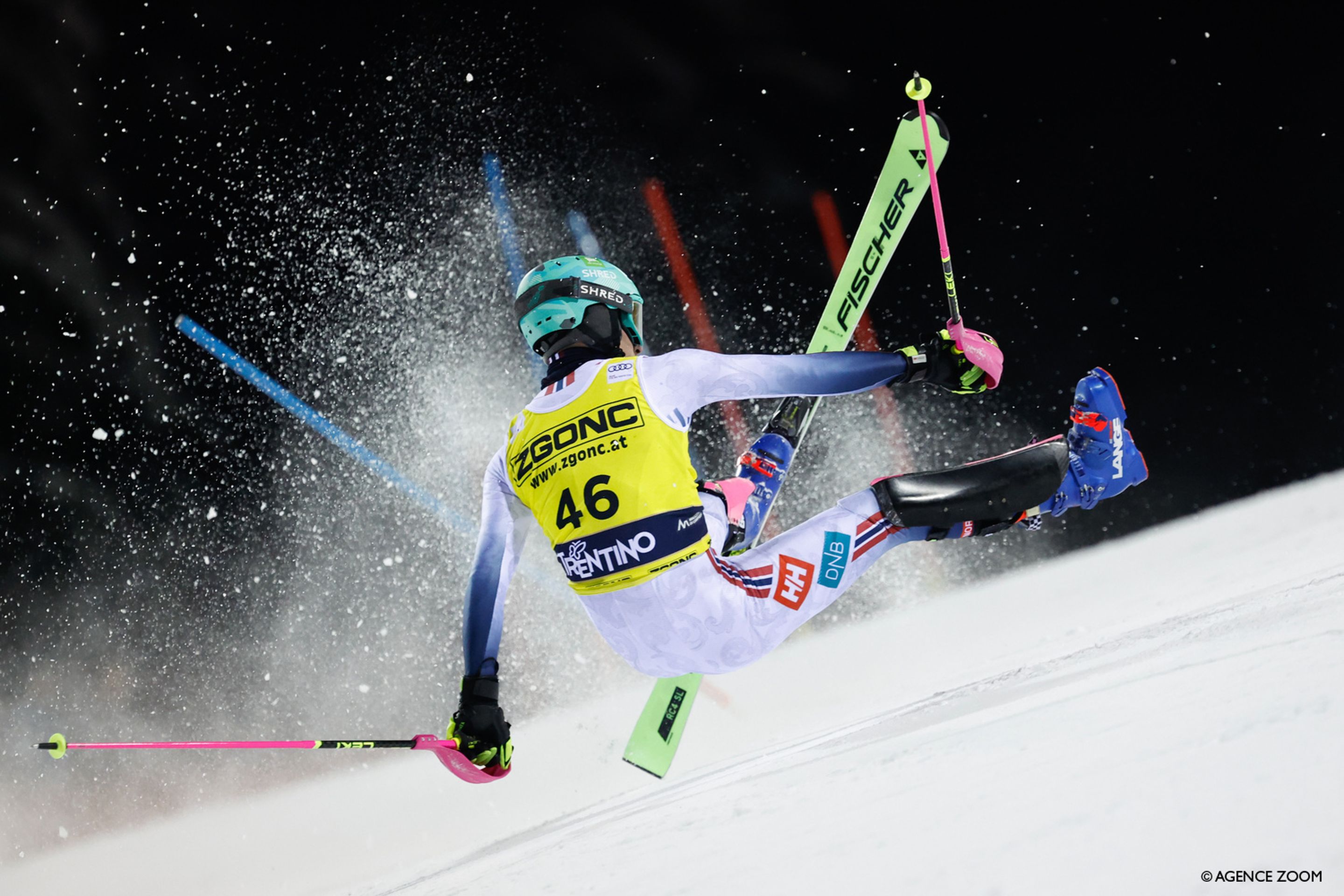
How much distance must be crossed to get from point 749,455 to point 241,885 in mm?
4025

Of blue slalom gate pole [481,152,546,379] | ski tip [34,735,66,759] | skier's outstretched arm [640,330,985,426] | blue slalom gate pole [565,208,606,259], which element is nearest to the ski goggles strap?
skier's outstretched arm [640,330,985,426]

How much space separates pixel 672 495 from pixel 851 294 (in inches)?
71.7

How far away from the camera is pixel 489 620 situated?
2.90m

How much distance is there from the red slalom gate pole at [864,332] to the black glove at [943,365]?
390 cm

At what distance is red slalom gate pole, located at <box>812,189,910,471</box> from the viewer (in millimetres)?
6941

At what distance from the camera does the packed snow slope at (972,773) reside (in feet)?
4.55

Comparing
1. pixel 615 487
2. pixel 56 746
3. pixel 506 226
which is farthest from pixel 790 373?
pixel 506 226

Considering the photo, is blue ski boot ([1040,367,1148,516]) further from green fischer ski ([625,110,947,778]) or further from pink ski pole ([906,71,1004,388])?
green fischer ski ([625,110,947,778])

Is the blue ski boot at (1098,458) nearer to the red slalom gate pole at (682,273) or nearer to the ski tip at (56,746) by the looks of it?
the ski tip at (56,746)

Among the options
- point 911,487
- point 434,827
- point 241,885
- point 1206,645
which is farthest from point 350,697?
point 1206,645

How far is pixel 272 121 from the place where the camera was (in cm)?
681

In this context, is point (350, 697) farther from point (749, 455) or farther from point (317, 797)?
point (749, 455)

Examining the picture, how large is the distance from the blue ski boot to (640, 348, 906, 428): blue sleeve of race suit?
0.71 metres

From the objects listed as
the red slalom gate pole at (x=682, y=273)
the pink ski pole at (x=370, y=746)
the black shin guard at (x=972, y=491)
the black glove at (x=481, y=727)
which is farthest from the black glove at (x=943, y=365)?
the red slalom gate pole at (x=682, y=273)
